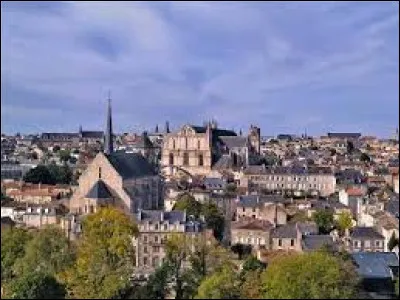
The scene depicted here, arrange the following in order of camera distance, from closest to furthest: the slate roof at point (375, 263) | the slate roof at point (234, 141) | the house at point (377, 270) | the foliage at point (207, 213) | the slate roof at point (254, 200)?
1. the house at point (377, 270)
2. the slate roof at point (375, 263)
3. the foliage at point (207, 213)
4. the slate roof at point (254, 200)
5. the slate roof at point (234, 141)

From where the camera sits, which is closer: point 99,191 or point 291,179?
point 99,191

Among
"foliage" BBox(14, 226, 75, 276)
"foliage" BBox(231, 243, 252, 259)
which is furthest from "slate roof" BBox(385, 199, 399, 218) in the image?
"foliage" BBox(14, 226, 75, 276)

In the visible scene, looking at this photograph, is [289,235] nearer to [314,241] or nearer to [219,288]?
[314,241]

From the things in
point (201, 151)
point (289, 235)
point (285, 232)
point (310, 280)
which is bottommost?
point (310, 280)

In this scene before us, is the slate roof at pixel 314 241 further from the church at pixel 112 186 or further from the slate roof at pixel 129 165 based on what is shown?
the slate roof at pixel 129 165

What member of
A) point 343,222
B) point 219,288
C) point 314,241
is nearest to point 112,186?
point 343,222

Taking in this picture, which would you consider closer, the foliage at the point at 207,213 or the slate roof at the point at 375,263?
the slate roof at the point at 375,263

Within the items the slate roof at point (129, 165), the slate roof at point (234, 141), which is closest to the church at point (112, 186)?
the slate roof at point (129, 165)
